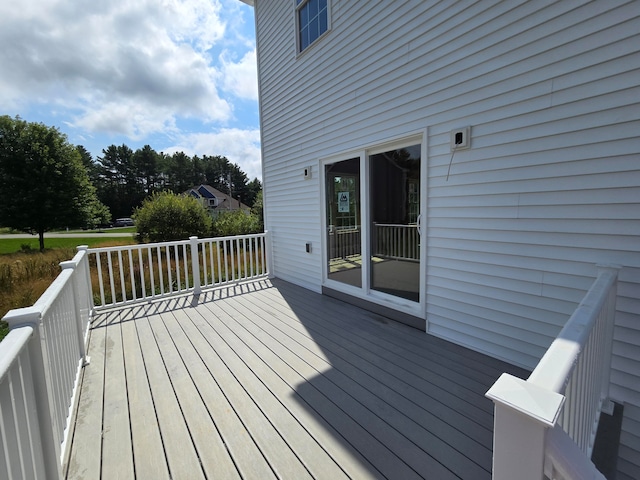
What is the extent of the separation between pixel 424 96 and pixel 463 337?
2.40 m

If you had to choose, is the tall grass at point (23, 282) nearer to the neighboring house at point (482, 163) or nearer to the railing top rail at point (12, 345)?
the railing top rail at point (12, 345)

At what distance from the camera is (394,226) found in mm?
3789

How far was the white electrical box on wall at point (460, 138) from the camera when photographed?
8.24 feet

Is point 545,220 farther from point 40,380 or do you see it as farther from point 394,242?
point 40,380

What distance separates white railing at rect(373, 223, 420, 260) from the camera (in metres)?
3.70

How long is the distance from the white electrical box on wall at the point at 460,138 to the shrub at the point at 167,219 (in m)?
9.64

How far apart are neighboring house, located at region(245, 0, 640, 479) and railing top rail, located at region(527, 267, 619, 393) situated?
0.92 m

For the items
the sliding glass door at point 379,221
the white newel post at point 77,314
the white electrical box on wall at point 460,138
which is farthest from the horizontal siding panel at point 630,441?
the white newel post at point 77,314

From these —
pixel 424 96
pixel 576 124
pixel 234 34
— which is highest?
pixel 234 34

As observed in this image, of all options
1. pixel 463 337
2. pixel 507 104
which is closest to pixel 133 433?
pixel 463 337

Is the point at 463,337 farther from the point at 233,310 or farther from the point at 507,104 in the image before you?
the point at 233,310

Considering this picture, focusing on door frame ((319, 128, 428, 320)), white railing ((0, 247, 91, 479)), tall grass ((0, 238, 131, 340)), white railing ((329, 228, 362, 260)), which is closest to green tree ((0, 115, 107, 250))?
tall grass ((0, 238, 131, 340))

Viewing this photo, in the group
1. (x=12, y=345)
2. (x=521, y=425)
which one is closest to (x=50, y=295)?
(x=12, y=345)

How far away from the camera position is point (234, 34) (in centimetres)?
638
